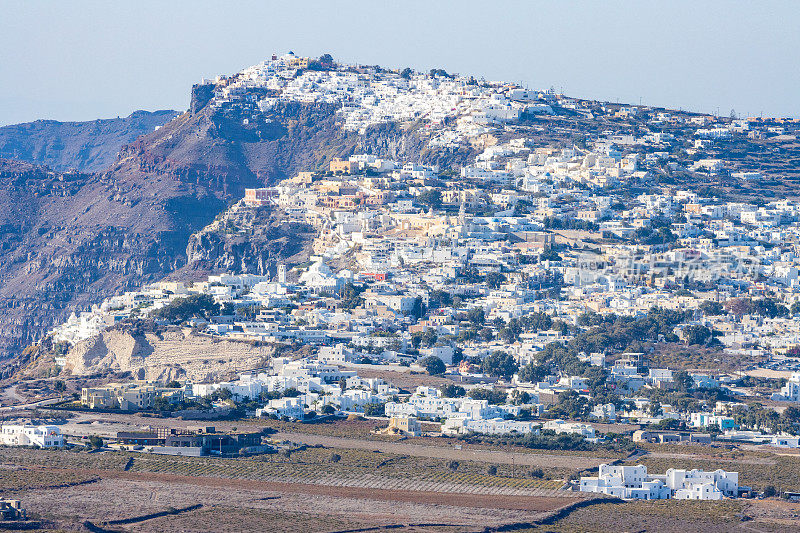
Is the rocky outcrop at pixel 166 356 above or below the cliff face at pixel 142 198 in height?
below

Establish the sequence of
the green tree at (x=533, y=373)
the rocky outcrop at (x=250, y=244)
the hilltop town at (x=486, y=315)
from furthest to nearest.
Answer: the rocky outcrop at (x=250, y=244)
the green tree at (x=533, y=373)
the hilltop town at (x=486, y=315)

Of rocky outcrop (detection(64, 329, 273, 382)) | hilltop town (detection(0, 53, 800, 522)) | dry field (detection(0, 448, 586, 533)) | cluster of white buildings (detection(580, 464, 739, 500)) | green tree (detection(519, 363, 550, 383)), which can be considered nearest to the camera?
dry field (detection(0, 448, 586, 533))

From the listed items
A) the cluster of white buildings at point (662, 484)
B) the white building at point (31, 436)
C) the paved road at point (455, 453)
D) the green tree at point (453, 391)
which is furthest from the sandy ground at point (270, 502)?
the green tree at point (453, 391)

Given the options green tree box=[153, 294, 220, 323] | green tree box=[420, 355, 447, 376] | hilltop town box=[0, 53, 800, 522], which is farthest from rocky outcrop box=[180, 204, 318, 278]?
green tree box=[420, 355, 447, 376]

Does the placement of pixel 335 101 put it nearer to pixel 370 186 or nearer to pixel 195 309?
pixel 370 186

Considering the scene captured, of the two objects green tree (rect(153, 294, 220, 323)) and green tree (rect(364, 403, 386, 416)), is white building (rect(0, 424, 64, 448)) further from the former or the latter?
green tree (rect(153, 294, 220, 323))

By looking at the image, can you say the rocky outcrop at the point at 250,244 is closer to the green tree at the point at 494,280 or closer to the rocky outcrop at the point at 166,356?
the green tree at the point at 494,280

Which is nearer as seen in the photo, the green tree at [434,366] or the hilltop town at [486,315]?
the hilltop town at [486,315]

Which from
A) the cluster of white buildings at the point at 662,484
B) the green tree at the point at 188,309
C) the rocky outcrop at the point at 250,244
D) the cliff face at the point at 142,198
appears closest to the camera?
the cluster of white buildings at the point at 662,484
